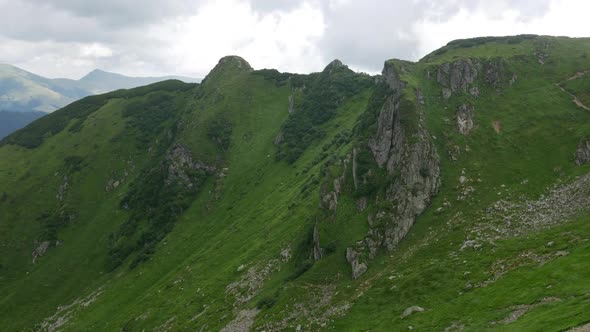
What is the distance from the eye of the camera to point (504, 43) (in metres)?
113

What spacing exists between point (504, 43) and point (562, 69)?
77.3 ft

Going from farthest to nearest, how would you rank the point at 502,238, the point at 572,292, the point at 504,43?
the point at 504,43, the point at 502,238, the point at 572,292

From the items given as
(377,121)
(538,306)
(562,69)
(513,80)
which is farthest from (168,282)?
(562,69)

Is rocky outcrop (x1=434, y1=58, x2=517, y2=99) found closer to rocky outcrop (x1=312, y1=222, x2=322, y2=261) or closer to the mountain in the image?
the mountain

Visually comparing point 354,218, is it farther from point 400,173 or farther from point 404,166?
point 404,166

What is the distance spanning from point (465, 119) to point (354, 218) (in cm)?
2942

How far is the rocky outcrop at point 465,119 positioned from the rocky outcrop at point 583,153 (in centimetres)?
1725

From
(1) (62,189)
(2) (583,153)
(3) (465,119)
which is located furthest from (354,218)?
(1) (62,189)

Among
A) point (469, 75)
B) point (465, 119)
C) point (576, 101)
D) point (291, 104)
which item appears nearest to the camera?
point (465, 119)

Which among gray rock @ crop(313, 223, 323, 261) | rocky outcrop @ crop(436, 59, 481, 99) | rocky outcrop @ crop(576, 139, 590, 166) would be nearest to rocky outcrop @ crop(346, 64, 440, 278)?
gray rock @ crop(313, 223, 323, 261)

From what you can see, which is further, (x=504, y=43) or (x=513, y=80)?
(x=504, y=43)

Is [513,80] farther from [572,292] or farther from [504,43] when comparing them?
[572,292]

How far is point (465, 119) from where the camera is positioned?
7694 cm

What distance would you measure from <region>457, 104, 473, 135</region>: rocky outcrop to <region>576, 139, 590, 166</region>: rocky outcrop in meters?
17.2
